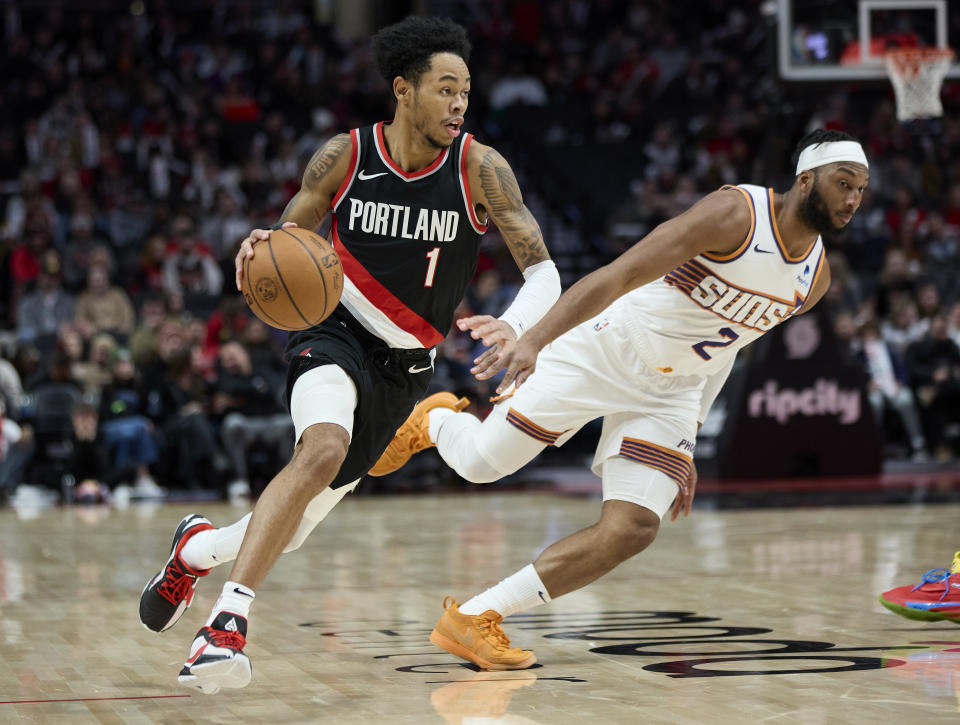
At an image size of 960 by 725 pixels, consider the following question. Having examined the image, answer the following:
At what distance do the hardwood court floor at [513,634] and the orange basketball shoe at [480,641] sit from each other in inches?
2.9

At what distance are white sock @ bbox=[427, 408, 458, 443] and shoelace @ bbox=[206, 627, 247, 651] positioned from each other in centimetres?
187

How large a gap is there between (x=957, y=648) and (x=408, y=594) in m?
2.52

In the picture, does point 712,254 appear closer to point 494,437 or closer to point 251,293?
point 494,437

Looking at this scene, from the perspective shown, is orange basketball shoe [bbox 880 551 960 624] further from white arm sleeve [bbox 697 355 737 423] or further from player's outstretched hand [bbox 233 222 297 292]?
player's outstretched hand [bbox 233 222 297 292]

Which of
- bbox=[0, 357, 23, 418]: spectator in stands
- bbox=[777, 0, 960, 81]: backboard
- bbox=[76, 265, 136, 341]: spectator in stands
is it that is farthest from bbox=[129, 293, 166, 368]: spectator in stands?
bbox=[777, 0, 960, 81]: backboard

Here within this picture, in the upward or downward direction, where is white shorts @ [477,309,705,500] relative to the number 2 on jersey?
downward

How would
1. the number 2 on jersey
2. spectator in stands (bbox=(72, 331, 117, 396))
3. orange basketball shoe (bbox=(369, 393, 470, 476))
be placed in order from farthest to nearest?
spectator in stands (bbox=(72, 331, 117, 396)), orange basketball shoe (bbox=(369, 393, 470, 476)), the number 2 on jersey

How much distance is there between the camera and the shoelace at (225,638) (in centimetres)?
375

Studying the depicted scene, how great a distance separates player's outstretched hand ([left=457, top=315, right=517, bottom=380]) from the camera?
3.90 m

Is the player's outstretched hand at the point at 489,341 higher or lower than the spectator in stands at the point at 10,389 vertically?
higher

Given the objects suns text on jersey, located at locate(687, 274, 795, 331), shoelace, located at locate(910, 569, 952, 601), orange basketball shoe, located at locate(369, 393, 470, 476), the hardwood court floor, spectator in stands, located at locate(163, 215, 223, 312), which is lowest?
the hardwood court floor

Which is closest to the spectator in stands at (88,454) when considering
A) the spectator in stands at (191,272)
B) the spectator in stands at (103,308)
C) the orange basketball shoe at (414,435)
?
the spectator in stands at (103,308)

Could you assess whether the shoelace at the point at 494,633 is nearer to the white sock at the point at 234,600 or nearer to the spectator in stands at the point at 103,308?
the white sock at the point at 234,600

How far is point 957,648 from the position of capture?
4789mm
